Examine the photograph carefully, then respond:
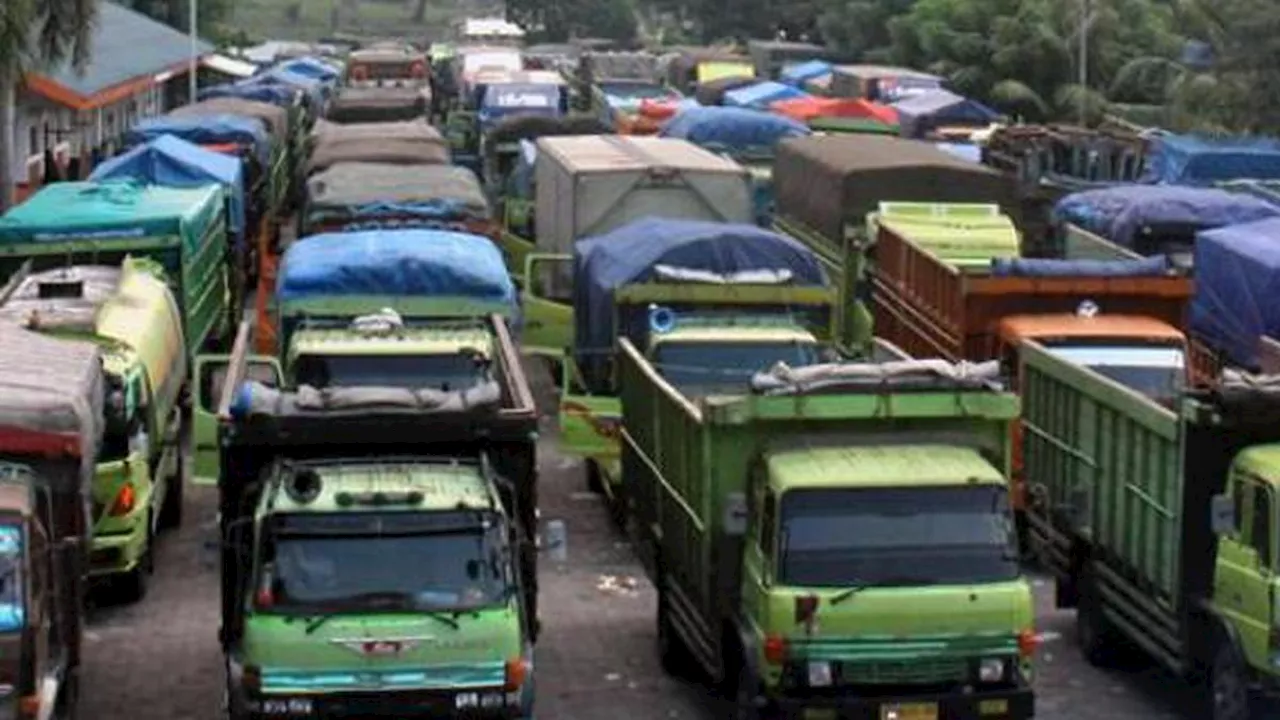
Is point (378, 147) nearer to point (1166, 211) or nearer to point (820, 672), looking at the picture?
point (1166, 211)

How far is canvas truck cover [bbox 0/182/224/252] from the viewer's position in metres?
25.1

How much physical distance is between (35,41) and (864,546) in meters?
25.3

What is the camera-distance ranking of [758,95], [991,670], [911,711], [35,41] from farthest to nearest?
[758,95] < [35,41] < [991,670] < [911,711]

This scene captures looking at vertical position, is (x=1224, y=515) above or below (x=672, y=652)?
above

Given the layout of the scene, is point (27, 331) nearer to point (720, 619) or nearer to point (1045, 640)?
point (720, 619)

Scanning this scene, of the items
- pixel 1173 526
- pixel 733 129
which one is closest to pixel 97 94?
pixel 733 129

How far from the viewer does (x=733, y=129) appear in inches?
1628

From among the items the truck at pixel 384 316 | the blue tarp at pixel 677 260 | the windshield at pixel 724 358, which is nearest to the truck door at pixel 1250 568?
the truck at pixel 384 316

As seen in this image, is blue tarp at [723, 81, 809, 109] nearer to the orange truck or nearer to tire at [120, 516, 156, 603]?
the orange truck

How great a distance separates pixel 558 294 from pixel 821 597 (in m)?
14.8

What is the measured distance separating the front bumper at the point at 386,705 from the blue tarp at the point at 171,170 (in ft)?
62.2

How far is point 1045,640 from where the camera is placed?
59.3 feet

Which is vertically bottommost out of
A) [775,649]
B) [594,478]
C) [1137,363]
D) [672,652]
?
[594,478]

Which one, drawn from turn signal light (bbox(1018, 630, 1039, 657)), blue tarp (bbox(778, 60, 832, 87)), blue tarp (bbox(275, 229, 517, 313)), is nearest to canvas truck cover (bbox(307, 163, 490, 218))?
blue tarp (bbox(275, 229, 517, 313))
